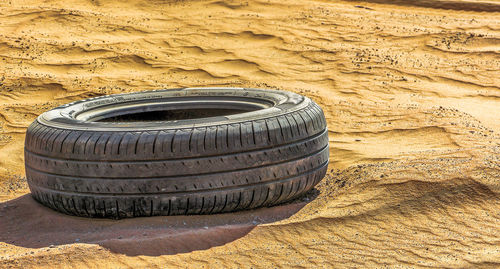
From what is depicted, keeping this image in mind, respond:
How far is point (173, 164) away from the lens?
3.63 meters

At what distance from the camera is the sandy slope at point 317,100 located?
11.2 ft

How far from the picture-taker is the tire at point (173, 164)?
12.0 feet

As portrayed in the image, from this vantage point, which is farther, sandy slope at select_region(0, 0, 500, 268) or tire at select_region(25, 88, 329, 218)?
tire at select_region(25, 88, 329, 218)

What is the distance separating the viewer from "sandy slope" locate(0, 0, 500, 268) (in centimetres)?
340

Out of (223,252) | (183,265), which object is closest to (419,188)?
(223,252)

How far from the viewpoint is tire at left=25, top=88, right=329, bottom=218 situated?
12.0 ft

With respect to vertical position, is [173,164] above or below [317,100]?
above

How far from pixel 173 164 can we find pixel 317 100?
4085mm

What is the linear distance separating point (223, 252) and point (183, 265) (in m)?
0.27

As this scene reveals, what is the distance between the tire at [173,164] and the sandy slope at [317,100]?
0.13 meters

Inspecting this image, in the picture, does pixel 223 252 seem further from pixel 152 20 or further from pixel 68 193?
pixel 152 20

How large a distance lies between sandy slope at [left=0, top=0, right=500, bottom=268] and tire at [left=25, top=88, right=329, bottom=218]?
5.2 inches

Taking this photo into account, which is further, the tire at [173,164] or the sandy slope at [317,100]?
the tire at [173,164]

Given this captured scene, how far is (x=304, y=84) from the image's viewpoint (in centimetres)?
820
